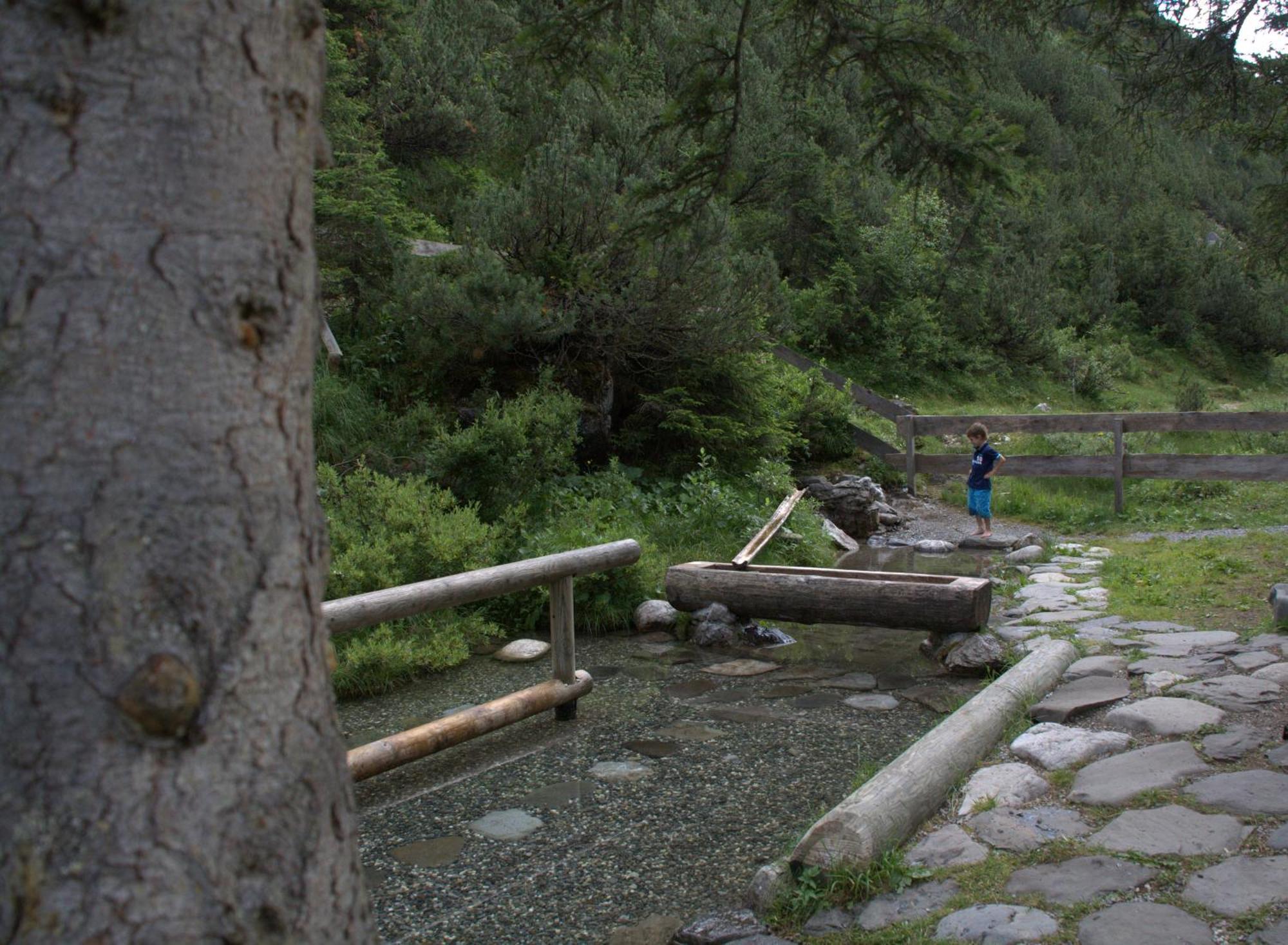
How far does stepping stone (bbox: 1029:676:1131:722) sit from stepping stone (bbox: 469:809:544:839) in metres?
2.41

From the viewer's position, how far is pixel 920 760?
3.99m

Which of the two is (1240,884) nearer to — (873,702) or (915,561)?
(873,702)

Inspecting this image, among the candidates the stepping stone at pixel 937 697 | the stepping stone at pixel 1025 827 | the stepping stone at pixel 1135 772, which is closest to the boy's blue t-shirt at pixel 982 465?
the stepping stone at pixel 937 697

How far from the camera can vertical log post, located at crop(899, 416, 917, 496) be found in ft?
45.3

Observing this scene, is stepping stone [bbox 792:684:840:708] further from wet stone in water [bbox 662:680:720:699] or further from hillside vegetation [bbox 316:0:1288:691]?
hillside vegetation [bbox 316:0:1288:691]

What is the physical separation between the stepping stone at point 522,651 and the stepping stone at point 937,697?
8.43 ft

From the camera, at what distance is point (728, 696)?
20.5 ft

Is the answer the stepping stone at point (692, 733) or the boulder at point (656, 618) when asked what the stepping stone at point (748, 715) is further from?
the boulder at point (656, 618)

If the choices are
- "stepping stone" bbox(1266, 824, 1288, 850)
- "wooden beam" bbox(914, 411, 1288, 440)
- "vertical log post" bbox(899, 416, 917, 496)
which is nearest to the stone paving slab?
"stepping stone" bbox(1266, 824, 1288, 850)

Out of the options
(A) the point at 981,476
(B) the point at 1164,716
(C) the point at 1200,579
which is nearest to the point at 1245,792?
(B) the point at 1164,716

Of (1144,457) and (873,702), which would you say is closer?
(873,702)

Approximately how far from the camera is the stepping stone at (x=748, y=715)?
225 inches

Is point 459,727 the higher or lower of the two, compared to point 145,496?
lower

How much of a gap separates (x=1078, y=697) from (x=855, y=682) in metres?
1.71
